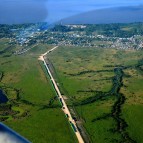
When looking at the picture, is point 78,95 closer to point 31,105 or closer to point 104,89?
point 104,89

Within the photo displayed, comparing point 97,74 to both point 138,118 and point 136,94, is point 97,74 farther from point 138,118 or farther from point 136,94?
point 138,118

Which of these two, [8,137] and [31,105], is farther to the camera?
[31,105]

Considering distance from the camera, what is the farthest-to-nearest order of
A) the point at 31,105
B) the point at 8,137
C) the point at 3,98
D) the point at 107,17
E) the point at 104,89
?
the point at 107,17
the point at 104,89
the point at 3,98
the point at 31,105
the point at 8,137

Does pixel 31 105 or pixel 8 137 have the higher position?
pixel 8 137

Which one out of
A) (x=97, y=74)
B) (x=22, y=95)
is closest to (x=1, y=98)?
(x=22, y=95)

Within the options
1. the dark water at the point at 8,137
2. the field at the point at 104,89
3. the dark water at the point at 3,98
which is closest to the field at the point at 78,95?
the field at the point at 104,89

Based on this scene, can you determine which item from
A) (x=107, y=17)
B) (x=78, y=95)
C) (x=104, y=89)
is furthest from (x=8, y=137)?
(x=107, y=17)

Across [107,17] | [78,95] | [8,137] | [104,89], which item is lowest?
[107,17]
